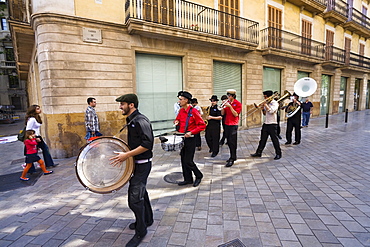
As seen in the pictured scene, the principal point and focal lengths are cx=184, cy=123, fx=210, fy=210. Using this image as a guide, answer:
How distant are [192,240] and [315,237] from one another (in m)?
1.56

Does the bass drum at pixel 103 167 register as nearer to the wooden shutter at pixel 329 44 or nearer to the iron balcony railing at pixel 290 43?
the iron balcony railing at pixel 290 43

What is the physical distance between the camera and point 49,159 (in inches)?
224

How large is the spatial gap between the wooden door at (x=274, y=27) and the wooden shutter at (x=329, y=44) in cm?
642

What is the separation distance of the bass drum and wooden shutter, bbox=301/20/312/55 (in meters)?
15.8

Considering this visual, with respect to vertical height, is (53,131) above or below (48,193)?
above

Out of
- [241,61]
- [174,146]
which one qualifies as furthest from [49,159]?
[241,61]

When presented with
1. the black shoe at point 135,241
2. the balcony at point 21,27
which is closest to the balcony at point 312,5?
the balcony at point 21,27

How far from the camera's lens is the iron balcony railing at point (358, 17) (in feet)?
61.3

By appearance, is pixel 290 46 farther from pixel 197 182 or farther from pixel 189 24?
pixel 197 182

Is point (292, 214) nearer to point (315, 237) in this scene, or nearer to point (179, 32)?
point (315, 237)

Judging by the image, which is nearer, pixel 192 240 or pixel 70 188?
pixel 192 240

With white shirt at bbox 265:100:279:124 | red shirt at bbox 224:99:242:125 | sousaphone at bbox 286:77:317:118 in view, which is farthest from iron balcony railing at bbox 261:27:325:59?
red shirt at bbox 224:99:242:125

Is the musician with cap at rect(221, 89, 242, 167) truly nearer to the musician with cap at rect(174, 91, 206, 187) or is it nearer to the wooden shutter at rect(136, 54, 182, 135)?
the musician with cap at rect(174, 91, 206, 187)

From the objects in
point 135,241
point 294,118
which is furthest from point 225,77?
point 135,241
